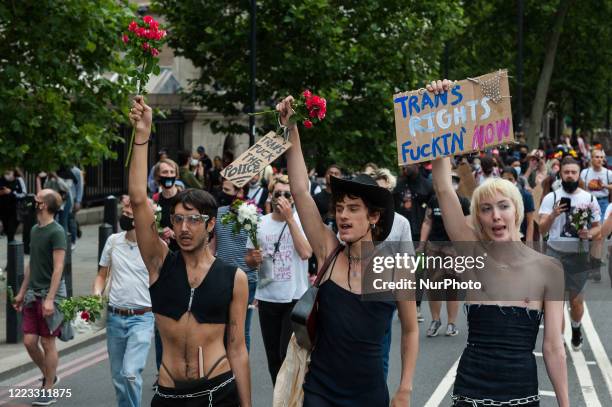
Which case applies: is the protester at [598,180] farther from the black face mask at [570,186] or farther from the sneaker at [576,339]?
the sneaker at [576,339]

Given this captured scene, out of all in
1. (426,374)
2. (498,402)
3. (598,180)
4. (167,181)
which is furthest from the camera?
(598,180)

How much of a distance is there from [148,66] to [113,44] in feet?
31.6

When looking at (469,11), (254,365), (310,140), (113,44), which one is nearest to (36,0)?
(113,44)

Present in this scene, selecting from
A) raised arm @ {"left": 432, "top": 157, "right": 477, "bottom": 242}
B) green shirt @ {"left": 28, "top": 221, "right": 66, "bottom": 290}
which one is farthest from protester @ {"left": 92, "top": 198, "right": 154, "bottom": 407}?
raised arm @ {"left": 432, "top": 157, "right": 477, "bottom": 242}

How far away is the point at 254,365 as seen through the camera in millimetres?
10742

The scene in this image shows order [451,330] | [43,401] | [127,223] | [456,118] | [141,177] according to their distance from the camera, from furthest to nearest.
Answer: [451,330]
[43,401]
[127,223]
[456,118]
[141,177]

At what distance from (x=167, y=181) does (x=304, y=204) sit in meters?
5.45

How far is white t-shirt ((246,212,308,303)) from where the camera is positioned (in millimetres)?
8570

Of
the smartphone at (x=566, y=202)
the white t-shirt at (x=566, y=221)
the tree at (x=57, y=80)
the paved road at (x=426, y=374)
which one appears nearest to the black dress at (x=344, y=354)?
the paved road at (x=426, y=374)

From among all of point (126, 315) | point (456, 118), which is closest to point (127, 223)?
point (126, 315)

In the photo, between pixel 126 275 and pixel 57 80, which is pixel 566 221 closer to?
pixel 126 275

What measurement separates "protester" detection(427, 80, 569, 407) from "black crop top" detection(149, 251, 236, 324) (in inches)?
42.2

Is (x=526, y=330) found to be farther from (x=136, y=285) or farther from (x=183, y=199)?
(x=136, y=285)

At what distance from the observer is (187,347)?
205 inches
